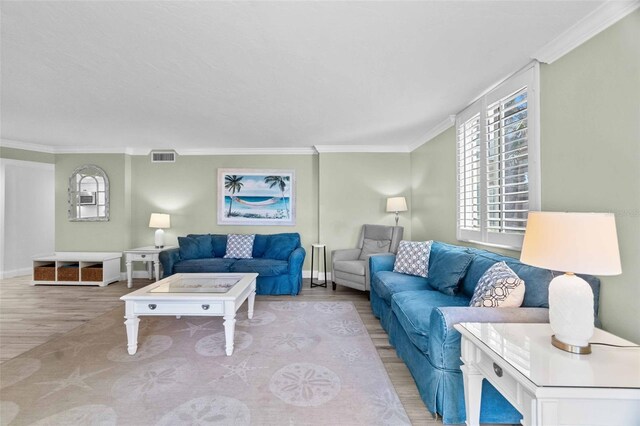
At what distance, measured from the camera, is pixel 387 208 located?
15.5 feet

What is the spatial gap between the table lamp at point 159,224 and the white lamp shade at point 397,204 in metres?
3.87

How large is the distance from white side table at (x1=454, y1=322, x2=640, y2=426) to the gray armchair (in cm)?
248

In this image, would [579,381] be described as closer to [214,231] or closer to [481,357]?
[481,357]

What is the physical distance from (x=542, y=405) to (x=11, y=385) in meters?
3.19

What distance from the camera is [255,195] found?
17.2ft

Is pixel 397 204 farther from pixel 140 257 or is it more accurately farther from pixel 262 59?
pixel 140 257

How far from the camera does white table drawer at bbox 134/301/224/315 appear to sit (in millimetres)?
2391

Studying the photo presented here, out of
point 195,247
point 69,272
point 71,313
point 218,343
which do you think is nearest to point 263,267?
point 195,247

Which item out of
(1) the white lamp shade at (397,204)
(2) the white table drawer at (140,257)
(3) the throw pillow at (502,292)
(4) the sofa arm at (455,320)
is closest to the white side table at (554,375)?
(4) the sofa arm at (455,320)

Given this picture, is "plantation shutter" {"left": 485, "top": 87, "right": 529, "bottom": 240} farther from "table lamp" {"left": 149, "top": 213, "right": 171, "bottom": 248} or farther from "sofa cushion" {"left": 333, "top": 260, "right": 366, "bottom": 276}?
"table lamp" {"left": 149, "top": 213, "right": 171, "bottom": 248}

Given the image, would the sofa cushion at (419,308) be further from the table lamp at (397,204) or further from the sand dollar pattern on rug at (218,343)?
the table lamp at (397,204)

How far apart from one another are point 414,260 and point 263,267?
2162 millimetres

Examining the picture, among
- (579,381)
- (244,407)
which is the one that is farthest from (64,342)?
(579,381)

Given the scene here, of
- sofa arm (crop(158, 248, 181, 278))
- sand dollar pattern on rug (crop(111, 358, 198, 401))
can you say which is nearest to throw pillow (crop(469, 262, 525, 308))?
sand dollar pattern on rug (crop(111, 358, 198, 401))
